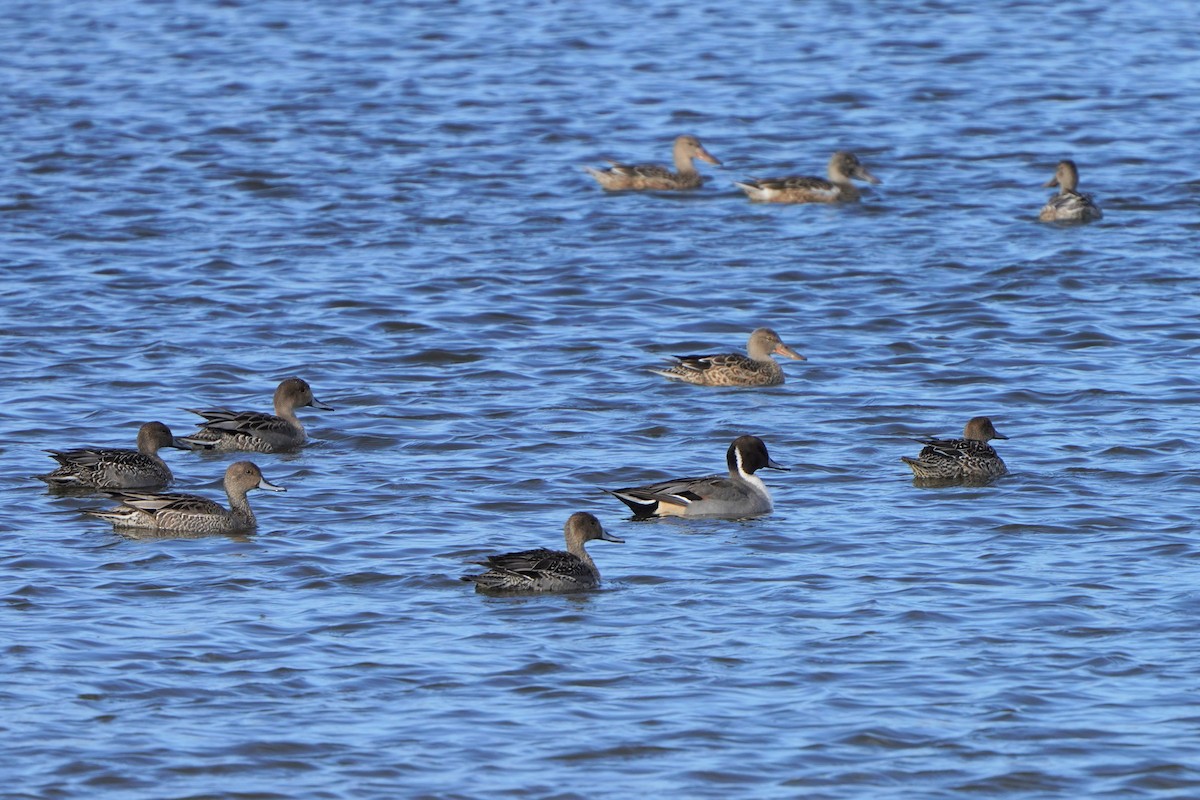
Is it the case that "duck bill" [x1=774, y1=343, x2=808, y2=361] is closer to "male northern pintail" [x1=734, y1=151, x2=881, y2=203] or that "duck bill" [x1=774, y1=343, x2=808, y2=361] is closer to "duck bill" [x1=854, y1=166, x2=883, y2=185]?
"male northern pintail" [x1=734, y1=151, x2=881, y2=203]

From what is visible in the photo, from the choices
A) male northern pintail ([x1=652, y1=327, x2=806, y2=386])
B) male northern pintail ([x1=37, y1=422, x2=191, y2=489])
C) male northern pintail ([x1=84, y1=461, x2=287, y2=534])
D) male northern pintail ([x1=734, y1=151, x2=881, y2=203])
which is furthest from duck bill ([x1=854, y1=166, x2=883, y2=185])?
male northern pintail ([x1=84, y1=461, x2=287, y2=534])

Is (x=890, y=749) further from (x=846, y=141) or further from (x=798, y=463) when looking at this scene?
(x=846, y=141)

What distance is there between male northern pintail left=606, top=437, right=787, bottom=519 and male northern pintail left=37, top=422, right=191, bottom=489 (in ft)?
9.62

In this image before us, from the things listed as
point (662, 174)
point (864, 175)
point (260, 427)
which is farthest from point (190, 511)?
point (864, 175)

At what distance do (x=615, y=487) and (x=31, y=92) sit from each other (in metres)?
19.0

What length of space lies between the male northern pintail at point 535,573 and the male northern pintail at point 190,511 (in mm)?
1941

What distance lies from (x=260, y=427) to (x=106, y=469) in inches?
59.6

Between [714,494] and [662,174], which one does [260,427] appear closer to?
[714,494]

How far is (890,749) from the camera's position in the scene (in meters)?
9.54

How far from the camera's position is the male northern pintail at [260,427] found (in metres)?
14.9

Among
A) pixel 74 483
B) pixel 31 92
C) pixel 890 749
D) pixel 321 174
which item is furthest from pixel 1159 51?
pixel 890 749

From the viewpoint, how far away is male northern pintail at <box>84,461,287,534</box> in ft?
42.4

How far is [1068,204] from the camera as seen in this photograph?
2220cm

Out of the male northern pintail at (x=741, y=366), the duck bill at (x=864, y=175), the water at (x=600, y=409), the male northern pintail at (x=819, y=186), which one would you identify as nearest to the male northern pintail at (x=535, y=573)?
the water at (x=600, y=409)
